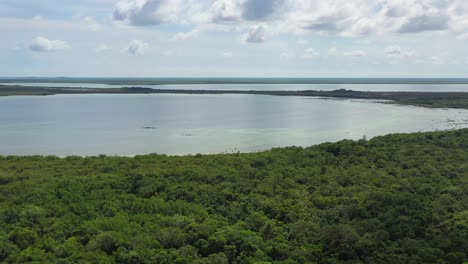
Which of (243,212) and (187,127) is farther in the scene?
(187,127)

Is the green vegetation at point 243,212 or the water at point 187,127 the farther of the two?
the water at point 187,127

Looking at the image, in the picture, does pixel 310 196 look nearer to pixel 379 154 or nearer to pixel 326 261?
pixel 326 261

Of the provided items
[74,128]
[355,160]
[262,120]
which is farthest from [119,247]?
[262,120]

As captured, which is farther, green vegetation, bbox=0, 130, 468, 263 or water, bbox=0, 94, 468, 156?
water, bbox=0, 94, 468, 156
